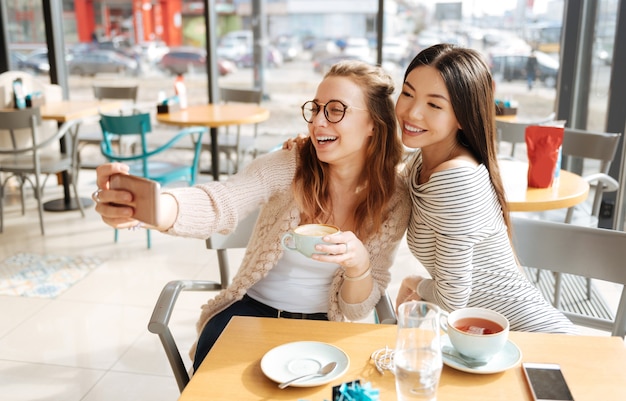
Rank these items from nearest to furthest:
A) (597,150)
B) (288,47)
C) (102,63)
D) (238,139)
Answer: (597,150) < (238,139) < (288,47) < (102,63)

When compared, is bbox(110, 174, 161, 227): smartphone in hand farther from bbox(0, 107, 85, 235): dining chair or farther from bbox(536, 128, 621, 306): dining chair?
bbox(0, 107, 85, 235): dining chair

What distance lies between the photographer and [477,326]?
1181 millimetres

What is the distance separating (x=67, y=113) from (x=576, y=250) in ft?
12.5

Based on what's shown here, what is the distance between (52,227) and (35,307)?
1.44m

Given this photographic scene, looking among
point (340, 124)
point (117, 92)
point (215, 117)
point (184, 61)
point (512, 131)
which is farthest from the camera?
point (184, 61)

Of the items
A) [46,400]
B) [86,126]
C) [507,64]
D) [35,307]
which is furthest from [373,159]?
[86,126]

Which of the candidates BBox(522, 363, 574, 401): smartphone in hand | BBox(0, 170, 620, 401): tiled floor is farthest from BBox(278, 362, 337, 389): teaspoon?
BBox(522, 363, 574, 401): smartphone in hand

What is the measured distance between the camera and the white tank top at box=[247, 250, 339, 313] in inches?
67.6

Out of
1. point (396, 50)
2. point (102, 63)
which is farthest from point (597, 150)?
point (102, 63)

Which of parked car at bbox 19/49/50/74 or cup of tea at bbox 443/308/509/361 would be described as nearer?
cup of tea at bbox 443/308/509/361

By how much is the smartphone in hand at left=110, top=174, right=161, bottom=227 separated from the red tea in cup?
627 millimetres

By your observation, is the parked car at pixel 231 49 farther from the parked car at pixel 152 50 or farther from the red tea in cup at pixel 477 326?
the red tea in cup at pixel 477 326

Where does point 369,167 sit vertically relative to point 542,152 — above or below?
above

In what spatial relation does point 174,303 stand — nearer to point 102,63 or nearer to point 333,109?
point 333,109
